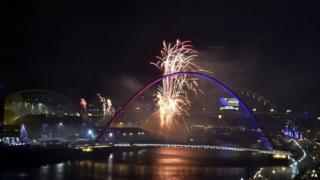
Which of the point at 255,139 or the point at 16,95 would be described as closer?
the point at 16,95

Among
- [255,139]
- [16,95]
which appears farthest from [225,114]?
[16,95]

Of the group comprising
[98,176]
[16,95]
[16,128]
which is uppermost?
[16,95]

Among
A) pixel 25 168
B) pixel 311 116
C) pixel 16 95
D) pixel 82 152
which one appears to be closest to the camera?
pixel 25 168

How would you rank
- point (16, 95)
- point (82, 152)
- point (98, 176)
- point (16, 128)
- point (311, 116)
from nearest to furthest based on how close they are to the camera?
point (98, 176), point (82, 152), point (16, 128), point (16, 95), point (311, 116)

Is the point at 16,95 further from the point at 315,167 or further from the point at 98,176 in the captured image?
the point at 315,167

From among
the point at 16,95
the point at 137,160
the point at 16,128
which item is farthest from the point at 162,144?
the point at 16,95

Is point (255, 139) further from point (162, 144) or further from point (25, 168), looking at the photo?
point (25, 168)

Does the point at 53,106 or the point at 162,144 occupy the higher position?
the point at 53,106
